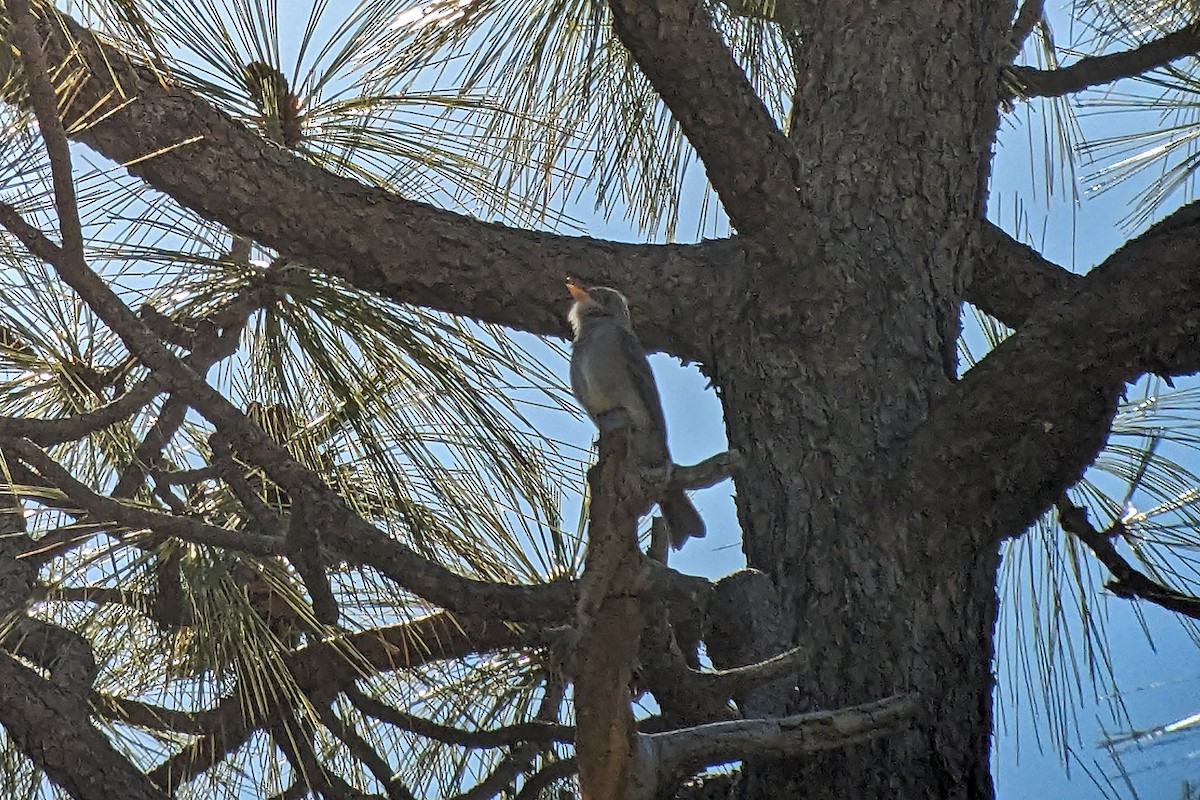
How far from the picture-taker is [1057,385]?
1495 mm

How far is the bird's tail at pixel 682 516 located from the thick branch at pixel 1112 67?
35.3 inches

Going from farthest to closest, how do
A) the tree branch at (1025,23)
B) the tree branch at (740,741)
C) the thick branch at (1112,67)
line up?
the tree branch at (1025,23), the thick branch at (1112,67), the tree branch at (740,741)

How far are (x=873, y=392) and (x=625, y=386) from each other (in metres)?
0.52

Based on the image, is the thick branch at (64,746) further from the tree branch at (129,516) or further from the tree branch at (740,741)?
the tree branch at (740,741)

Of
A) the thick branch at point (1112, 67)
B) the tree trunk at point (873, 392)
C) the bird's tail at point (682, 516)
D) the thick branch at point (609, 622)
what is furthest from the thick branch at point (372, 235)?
the thick branch at point (1112, 67)

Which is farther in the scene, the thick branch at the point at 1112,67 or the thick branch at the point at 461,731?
Result: the thick branch at the point at 1112,67

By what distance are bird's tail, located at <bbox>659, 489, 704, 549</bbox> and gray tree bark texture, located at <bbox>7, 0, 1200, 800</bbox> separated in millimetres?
335

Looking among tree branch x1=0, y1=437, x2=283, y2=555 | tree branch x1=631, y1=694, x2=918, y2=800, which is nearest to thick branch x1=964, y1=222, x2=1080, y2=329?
tree branch x1=631, y1=694, x2=918, y2=800

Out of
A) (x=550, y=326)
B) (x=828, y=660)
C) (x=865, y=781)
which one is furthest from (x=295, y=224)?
(x=865, y=781)

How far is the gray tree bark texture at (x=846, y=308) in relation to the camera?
150 cm

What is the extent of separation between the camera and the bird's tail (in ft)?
6.81

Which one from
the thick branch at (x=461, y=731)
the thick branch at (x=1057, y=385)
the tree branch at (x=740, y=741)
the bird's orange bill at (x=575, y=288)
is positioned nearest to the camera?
the tree branch at (x=740, y=741)

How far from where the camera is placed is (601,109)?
2.44 m

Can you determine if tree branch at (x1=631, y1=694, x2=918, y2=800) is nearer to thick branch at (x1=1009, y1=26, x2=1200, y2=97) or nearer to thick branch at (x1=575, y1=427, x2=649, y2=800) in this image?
thick branch at (x1=575, y1=427, x2=649, y2=800)
